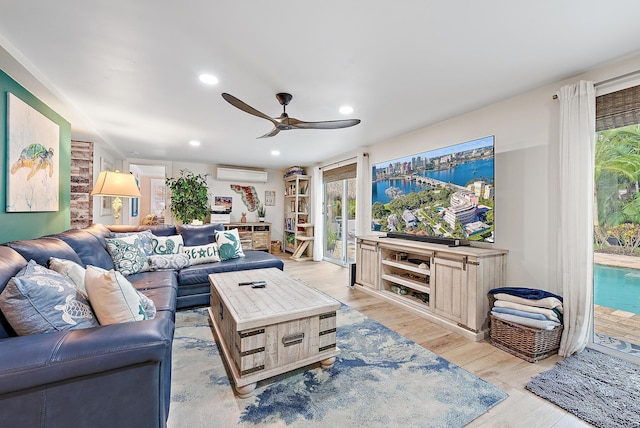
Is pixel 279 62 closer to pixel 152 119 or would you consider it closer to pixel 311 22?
pixel 311 22

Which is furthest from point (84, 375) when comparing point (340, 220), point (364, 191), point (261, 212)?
point (261, 212)

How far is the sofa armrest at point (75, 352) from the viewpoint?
3.09ft

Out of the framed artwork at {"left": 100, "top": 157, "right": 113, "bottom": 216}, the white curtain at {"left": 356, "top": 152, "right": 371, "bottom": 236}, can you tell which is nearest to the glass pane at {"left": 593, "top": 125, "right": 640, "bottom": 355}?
the white curtain at {"left": 356, "top": 152, "right": 371, "bottom": 236}

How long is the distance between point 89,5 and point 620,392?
394 cm

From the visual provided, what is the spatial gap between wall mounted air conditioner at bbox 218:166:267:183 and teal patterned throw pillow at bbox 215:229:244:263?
3.19 meters

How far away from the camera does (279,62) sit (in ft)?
6.93

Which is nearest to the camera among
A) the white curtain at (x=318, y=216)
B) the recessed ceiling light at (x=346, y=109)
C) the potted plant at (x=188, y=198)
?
the recessed ceiling light at (x=346, y=109)

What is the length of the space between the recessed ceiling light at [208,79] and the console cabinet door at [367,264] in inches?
107

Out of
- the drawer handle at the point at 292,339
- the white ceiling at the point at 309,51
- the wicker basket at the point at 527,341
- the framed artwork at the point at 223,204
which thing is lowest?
the wicker basket at the point at 527,341

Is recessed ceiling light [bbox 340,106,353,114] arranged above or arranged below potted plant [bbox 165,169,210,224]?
above

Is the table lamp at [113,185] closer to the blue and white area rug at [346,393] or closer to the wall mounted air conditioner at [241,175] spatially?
the blue and white area rug at [346,393]

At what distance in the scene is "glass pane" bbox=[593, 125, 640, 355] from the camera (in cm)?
213

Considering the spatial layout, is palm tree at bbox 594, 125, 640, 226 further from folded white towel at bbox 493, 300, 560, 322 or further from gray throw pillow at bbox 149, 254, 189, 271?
gray throw pillow at bbox 149, 254, 189, 271

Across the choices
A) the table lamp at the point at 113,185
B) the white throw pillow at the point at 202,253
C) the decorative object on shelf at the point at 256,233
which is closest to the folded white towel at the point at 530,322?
the white throw pillow at the point at 202,253
